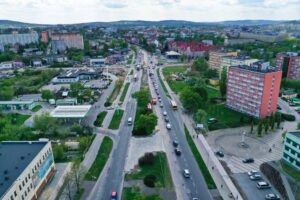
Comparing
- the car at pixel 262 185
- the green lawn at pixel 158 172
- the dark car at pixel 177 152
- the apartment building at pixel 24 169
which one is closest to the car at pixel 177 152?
the dark car at pixel 177 152

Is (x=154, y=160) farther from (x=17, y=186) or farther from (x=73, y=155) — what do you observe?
(x=17, y=186)

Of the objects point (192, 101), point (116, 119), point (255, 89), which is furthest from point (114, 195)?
point (255, 89)

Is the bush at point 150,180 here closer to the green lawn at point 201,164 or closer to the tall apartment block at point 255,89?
the green lawn at point 201,164

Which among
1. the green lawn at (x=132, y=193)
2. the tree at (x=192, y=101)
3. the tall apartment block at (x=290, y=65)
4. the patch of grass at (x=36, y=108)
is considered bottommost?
the green lawn at (x=132, y=193)

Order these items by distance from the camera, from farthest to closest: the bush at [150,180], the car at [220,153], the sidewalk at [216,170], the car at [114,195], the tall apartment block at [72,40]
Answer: the tall apartment block at [72,40] < the car at [220,153] < the bush at [150,180] < the sidewalk at [216,170] < the car at [114,195]

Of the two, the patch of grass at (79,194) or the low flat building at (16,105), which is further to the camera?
the low flat building at (16,105)

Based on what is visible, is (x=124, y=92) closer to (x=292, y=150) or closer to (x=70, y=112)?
(x=70, y=112)

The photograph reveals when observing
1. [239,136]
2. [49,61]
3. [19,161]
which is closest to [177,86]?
[239,136]

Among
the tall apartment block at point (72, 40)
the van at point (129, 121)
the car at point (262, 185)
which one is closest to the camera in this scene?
the car at point (262, 185)
